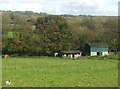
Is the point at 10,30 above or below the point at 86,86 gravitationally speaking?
above

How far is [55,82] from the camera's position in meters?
20.1

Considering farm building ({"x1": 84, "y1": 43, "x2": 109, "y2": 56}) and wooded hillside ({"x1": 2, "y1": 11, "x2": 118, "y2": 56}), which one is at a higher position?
wooded hillside ({"x1": 2, "y1": 11, "x2": 118, "y2": 56})

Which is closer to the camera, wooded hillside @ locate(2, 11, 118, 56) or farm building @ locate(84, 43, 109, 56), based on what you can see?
wooded hillside @ locate(2, 11, 118, 56)

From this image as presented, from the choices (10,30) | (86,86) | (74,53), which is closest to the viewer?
(86,86)

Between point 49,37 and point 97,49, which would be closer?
point 97,49

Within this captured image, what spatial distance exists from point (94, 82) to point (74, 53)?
125 ft

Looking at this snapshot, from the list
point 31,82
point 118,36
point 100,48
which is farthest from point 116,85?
point 118,36

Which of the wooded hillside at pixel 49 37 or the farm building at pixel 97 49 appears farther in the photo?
the farm building at pixel 97 49

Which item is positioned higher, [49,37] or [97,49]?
[49,37]

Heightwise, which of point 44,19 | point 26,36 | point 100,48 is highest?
point 44,19

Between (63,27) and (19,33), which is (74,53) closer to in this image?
(63,27)

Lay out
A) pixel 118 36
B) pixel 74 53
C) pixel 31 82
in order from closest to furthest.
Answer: pixel 31 82, pixel 74 53, pixel 118 36

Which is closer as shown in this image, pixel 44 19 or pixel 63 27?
pixel 63 27

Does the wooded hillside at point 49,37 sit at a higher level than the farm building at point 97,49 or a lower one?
higher
